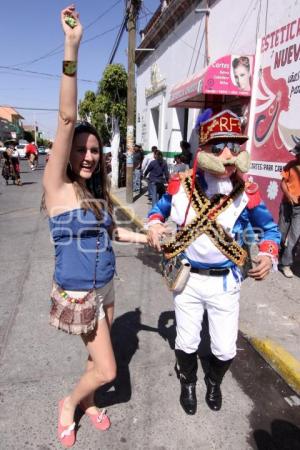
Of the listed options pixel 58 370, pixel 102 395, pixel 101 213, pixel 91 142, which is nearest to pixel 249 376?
pixel 102 395

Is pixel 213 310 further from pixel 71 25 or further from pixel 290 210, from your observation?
pixel 290 210

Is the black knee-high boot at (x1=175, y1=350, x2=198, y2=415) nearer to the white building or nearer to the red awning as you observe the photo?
the white building

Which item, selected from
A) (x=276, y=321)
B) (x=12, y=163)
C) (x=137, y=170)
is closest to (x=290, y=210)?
(x=276, y=321)

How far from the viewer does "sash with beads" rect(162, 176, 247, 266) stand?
86.7 inches

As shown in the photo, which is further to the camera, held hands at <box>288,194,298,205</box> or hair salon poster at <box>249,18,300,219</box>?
hair salon poster at <box>249,18,300,219</box>

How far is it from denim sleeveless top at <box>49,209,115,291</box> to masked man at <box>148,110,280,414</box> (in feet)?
1.50

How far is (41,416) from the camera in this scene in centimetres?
245

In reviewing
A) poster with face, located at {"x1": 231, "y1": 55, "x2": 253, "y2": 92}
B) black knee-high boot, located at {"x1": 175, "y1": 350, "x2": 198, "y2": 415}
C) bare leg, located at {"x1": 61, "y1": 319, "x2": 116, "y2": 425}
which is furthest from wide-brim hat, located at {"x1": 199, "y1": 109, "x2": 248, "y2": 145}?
poster with face, located at {"x1": 231, "y1": 55, "x2": 253, "y2": 92}

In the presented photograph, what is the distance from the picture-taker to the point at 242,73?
7.32 meters

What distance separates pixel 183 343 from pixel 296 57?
536 cm

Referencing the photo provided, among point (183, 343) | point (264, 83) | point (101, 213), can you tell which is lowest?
point (183, 343)

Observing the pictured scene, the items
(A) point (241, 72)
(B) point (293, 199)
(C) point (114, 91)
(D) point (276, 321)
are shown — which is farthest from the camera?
(C) point (114, 91)

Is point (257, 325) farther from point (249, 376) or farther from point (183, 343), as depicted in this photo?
point (183, 343)

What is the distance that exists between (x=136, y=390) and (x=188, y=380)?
45 cm
